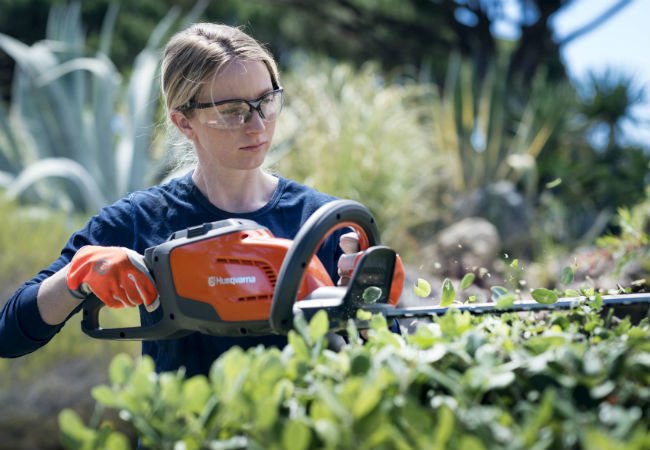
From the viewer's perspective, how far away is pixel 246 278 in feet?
5.60

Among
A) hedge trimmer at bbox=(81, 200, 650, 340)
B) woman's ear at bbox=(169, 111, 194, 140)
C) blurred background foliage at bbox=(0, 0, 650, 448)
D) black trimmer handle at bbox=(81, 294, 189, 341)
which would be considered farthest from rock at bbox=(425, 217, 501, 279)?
hedge trimmer at bbox=(81, 200, 650, 340)

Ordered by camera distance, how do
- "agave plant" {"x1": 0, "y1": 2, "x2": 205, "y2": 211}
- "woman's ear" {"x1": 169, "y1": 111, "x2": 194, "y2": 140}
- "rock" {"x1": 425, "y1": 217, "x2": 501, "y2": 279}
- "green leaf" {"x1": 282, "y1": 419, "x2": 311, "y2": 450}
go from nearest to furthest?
"green leaf" {"x1": 282, "y1": 419, "x2": 311, "y2": 450}
"woman's ear" {"x1": 169, "y1": 111, "x2": 194, "y2": 140}
"agave plant" {"x1": 0, "y1": 2, "x2": 205, "y2": 211}
"rock" {"x1": 425, "y1": 217, "x2": 501, "y2": 279}

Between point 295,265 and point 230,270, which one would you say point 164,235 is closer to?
point 230,270

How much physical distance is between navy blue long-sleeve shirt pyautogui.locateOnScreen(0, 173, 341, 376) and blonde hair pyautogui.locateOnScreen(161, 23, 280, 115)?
0.76ft

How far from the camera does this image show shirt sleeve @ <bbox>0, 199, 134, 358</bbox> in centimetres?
198

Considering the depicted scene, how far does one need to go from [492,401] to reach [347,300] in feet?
1.47

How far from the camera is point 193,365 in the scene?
1974mm

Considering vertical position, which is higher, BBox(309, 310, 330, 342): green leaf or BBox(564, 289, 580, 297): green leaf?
BBox(309, 310, 330, 342): green leaf

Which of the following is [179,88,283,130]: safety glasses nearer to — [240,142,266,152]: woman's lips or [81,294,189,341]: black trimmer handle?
[240,142,266,152]: woman's lips

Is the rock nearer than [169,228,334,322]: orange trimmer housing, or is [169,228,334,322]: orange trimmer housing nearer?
[169,228,334,322]: orange trimmer housing

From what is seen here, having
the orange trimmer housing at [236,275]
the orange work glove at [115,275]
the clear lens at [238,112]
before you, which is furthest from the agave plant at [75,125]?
the orange trimmer housing at [236,275]

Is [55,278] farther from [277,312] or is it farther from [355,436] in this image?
[355,436]

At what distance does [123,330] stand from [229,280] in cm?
33

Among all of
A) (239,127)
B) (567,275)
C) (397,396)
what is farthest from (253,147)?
(397,396)
